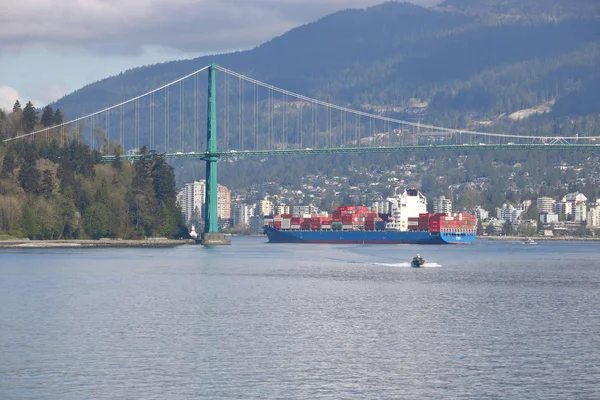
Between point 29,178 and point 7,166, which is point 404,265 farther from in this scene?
point 7,166

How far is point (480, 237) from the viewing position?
7421 inches

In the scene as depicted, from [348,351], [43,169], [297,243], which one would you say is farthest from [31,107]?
[348,351]

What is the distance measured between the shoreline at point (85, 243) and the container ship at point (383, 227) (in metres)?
27.2

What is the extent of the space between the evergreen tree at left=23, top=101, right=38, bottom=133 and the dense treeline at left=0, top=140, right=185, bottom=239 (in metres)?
6.11

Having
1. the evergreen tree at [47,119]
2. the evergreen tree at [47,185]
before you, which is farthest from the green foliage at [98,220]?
the evergreen tree at [47,119]

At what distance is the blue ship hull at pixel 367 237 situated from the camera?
124 metres

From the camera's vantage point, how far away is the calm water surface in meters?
24.0

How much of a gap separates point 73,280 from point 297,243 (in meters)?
80.8

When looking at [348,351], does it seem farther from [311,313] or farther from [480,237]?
[480,237]

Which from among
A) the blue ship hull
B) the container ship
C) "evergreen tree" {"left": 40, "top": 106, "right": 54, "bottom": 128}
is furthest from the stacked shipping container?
"evergreen tree" {"left": 40, "top": 106, "right": 54, "bottom": 128}

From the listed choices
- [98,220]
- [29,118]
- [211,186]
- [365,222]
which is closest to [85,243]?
[98,220]

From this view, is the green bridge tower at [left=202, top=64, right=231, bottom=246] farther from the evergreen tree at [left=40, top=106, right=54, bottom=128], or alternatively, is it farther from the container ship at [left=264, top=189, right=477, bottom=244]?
the container ship at [left=264, top=189, right=477, bottom=244]

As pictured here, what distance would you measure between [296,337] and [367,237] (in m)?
97.9

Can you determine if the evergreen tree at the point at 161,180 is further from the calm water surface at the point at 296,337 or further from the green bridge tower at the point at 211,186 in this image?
the calm water surface at the point at 296,337
